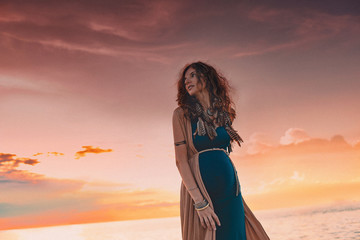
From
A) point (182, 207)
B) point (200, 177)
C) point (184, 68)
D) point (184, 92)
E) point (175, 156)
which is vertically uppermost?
point (184, 68)

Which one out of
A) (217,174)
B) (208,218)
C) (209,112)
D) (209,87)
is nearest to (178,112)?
(209,112)

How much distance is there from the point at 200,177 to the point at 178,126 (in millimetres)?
373

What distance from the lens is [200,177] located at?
236 cm

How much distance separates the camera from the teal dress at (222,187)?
2.35m

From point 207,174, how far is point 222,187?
13 centimetres

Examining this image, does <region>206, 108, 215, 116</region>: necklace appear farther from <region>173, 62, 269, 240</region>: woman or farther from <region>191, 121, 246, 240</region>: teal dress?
<region>191, 121, 246, 240</region>: teal dress

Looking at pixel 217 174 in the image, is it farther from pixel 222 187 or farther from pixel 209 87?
pixel 209 87

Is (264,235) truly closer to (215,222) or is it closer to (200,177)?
(215,222)

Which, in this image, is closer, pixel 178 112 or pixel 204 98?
pixel 178 112

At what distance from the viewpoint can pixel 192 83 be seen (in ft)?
8.62

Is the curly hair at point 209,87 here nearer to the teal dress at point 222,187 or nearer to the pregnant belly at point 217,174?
the teal dress at point 222,187

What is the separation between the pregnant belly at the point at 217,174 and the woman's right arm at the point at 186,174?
9 centimetres

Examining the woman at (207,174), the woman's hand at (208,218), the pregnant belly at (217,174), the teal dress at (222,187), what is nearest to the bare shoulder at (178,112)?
the woman at (207,174)

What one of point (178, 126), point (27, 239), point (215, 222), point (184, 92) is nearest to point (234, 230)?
point (215, 222)
